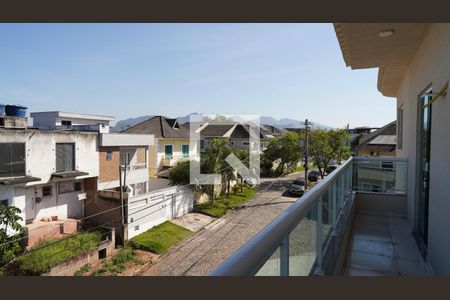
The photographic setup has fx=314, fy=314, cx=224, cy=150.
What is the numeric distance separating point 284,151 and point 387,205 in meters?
22.0

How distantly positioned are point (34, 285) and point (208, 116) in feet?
105

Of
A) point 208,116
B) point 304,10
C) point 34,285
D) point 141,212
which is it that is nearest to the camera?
point 34,285

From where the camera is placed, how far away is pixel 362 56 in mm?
4508

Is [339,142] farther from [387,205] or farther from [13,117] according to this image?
[13,117]

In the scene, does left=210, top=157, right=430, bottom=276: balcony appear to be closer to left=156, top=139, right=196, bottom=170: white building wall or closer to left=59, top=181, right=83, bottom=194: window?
left=59, top=181, right=83, bottom=194: window

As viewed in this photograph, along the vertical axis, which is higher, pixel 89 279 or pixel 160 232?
pixel 89 279

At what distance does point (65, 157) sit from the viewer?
12820 millimetres

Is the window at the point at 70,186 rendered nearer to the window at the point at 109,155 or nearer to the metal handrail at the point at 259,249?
the window at the point at 109,155

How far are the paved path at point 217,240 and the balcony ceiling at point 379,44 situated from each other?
181 inches

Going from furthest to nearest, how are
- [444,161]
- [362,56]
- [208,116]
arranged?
[208,116] → [362,56] → [444,161]

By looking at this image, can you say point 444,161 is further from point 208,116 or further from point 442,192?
point 208,116

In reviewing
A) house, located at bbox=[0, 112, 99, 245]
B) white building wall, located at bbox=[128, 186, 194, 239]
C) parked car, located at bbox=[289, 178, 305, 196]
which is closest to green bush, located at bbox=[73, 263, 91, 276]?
white building wall, located at bbox=[128, 186, 194, 239]

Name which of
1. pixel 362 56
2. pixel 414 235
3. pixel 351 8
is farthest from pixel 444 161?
pixel 362 56

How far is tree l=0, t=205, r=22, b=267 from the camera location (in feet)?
31.5
